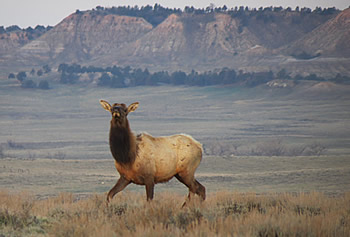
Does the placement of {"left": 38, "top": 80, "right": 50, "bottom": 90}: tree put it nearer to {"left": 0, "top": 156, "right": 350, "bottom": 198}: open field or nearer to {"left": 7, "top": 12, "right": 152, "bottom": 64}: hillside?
{"left": 7, "top": 12, "right": 152, "bottom": 64}: hillside

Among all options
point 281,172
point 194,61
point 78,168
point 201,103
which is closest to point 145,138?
point 281,172

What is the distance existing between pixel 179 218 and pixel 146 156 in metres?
2.20

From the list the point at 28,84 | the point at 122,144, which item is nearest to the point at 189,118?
the point at 28,84

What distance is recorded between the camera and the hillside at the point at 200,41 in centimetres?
12344

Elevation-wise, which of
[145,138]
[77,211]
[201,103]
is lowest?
[201,103]

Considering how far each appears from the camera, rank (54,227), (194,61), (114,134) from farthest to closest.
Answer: (194,61), (114,134), (54,227)

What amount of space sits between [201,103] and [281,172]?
60428mm

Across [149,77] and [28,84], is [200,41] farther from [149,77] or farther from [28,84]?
[28,84]

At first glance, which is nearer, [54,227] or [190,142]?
[54,227]

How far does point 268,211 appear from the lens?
1027cm

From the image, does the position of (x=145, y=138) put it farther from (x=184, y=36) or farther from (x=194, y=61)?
(x=184, y=36)

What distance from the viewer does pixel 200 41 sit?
5512 inches

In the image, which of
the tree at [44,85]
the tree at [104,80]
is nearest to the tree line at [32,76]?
the tree at [44,85]

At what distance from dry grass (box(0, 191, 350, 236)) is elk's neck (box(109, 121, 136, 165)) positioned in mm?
695
